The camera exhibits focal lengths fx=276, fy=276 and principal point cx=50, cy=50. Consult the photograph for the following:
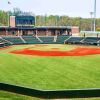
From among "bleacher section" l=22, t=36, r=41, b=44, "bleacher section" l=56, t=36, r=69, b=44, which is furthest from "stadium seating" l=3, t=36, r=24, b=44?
"bleacher section" l=56, t=36, r=69, b=44

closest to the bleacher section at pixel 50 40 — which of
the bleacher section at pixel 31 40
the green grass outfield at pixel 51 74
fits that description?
the bleacher section at pixel 31 40

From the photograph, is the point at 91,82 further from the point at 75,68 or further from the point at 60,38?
the point at 60,38

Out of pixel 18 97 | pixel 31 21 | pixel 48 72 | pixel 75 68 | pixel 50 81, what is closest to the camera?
pixel 18 97

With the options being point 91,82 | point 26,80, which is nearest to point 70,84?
point 91,82

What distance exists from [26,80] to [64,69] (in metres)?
7.52

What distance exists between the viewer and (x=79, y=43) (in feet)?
253

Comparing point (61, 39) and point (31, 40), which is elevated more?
point (61, 39)

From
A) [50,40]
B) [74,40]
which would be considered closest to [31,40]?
[50,40]

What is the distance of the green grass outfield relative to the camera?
2694 centimetres

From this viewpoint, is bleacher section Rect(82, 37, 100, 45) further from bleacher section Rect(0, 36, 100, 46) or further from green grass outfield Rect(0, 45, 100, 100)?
green grass outfield Rect(0, 45, 100, 100)

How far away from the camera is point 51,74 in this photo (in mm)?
31719

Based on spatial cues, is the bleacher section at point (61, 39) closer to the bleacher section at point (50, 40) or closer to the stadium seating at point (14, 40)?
the bleacher section at point (50, 40)

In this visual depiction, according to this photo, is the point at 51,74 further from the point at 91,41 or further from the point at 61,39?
the point at 61,39

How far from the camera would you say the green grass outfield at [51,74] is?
26938 millimetres
